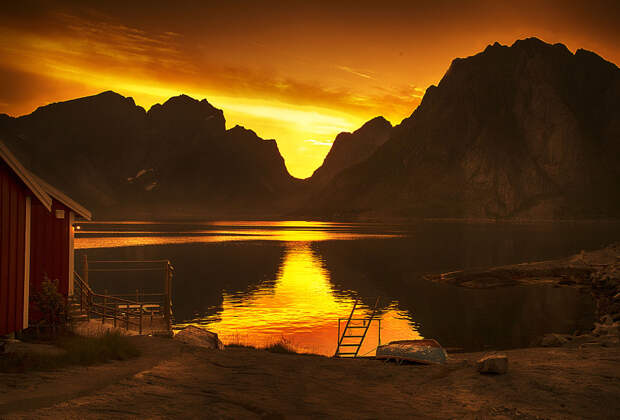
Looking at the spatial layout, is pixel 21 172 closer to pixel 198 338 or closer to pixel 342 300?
pixel 198 338

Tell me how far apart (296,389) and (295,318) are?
24.7 m

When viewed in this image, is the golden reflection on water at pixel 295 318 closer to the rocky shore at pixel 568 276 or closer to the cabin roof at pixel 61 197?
the cabin roof at pixel 61 197

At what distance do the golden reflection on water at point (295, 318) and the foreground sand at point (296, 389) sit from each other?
11429 mm

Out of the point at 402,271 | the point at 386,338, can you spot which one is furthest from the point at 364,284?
the point at 386,338

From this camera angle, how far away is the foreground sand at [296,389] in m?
10.4

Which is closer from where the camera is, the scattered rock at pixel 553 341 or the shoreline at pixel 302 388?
the shoreline at pixel 302 388

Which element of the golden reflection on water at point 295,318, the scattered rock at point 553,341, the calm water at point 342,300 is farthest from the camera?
the calm water at point 342,300

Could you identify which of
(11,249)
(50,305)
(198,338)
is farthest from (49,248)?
(198,338)

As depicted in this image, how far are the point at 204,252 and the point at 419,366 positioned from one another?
78275mm

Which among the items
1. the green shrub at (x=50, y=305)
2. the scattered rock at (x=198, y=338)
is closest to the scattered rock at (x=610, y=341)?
the scattered rock at (x=198, y=338)

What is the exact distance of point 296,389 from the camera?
13.0 metres

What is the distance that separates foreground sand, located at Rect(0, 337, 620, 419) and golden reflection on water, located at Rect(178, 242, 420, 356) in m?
11.4

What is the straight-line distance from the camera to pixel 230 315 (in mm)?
38062

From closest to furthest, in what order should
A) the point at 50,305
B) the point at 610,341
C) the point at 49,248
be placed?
the point at 50,305 → the point at 49,248 → the point at 610,341
